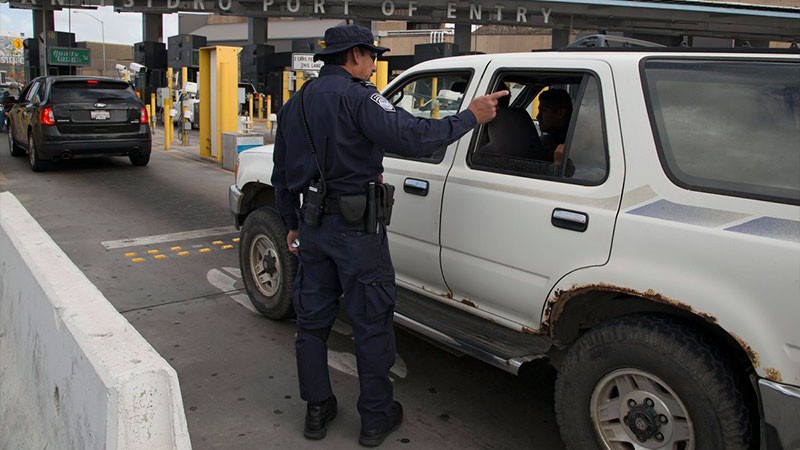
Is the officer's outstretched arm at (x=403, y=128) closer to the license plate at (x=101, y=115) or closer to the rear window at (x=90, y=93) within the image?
the license plate at (x=101, y=115)

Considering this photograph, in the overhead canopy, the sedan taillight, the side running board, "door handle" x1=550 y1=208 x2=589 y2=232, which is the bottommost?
the side running board

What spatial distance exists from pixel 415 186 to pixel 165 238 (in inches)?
184

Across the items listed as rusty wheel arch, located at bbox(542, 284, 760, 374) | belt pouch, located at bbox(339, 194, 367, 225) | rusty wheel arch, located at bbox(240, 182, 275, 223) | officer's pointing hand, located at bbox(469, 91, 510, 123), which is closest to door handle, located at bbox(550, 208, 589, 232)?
rusty wheel arch, located at bbox(542, 284, 760, 374)

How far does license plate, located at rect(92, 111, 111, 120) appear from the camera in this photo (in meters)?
11.9

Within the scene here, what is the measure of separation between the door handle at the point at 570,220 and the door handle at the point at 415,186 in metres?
0.89

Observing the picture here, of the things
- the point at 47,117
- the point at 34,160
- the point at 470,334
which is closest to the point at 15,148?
the point at 34,160

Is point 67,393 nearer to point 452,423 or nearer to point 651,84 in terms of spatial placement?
point 452,423

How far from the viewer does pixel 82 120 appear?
1179cm

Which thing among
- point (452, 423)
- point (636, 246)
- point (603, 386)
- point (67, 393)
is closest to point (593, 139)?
point (636, 246)

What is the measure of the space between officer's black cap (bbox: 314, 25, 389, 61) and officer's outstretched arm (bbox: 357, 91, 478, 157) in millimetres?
282

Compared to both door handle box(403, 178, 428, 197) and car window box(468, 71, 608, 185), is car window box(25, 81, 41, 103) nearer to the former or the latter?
door handle box(403, 178, 428, 197)

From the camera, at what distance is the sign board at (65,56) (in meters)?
30.1

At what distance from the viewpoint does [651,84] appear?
2959 mm

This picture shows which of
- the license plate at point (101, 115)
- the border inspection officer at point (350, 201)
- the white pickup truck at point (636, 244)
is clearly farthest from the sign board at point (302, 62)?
the border inspection officer at point (350, 201)
